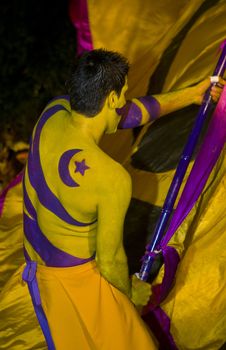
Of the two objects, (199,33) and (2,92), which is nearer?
(199,33)

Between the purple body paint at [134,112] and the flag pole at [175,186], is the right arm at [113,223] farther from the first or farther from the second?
the purple body paint at [134,112]

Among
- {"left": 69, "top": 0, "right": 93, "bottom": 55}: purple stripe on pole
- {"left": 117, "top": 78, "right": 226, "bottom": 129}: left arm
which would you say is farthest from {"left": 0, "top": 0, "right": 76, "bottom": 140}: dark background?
{"left": 117, "top": 78, "right": 226, "bottom": 129}: left arm

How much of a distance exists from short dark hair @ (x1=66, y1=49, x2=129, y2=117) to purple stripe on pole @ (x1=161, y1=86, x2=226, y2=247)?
19.2 inches

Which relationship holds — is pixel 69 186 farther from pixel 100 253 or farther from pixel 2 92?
pixel 2 92

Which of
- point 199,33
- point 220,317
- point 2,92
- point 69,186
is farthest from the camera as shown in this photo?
point 2,92

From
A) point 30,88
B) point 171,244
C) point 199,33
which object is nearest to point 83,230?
point 171,244

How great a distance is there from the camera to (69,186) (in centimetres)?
139

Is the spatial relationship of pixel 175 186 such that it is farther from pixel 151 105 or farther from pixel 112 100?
pixel 112 100

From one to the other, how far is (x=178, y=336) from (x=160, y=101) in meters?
0.68

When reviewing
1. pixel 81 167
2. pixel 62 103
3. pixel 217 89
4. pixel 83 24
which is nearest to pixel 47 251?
pixel 81 167

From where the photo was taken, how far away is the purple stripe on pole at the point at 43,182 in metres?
1.43

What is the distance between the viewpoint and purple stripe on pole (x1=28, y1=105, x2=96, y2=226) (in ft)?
4.68

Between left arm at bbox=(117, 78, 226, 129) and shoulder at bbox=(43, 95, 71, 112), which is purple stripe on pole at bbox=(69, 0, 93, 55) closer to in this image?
left arm at bbox=(117, 78, 226, 129)

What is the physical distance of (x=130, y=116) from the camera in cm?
176
